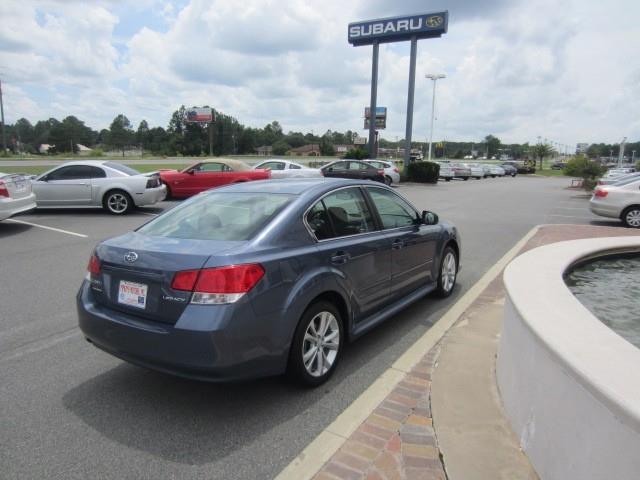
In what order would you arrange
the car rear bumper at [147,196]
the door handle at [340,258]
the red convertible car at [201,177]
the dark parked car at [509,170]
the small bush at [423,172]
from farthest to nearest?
the dark parked car at [509,170] < the small bush at [423,172] < the red convertible car at [201,177] < the car rear bumper at [147,196] < the door handle at [340,258]

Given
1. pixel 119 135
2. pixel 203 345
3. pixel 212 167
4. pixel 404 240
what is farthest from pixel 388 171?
pixel 119 135

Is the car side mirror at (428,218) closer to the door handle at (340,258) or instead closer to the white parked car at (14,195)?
the door handle at (340,258)

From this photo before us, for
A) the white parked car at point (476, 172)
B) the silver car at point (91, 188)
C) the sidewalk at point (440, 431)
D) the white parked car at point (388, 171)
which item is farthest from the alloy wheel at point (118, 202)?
the white parked car at point (476, 172)

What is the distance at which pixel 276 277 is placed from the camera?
3010 mm

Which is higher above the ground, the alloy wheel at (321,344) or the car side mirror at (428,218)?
the car side mirror at (428,218)

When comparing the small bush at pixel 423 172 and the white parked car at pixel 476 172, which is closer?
the small bush at pixel 423 172

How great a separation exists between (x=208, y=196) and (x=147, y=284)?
1.41 meters

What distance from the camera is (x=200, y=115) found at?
3553 inches

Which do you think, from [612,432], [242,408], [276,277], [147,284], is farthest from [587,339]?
[147,284]

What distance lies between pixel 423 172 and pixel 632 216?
18292 millimetres

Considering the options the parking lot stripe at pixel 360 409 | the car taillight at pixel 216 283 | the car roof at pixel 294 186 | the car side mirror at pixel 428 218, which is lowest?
the parking lot stripe at pixel 360 409

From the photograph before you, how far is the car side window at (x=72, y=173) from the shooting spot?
12.2 meters

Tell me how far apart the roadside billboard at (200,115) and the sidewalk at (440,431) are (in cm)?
9091

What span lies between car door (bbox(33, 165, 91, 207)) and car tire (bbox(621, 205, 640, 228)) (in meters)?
14.6
